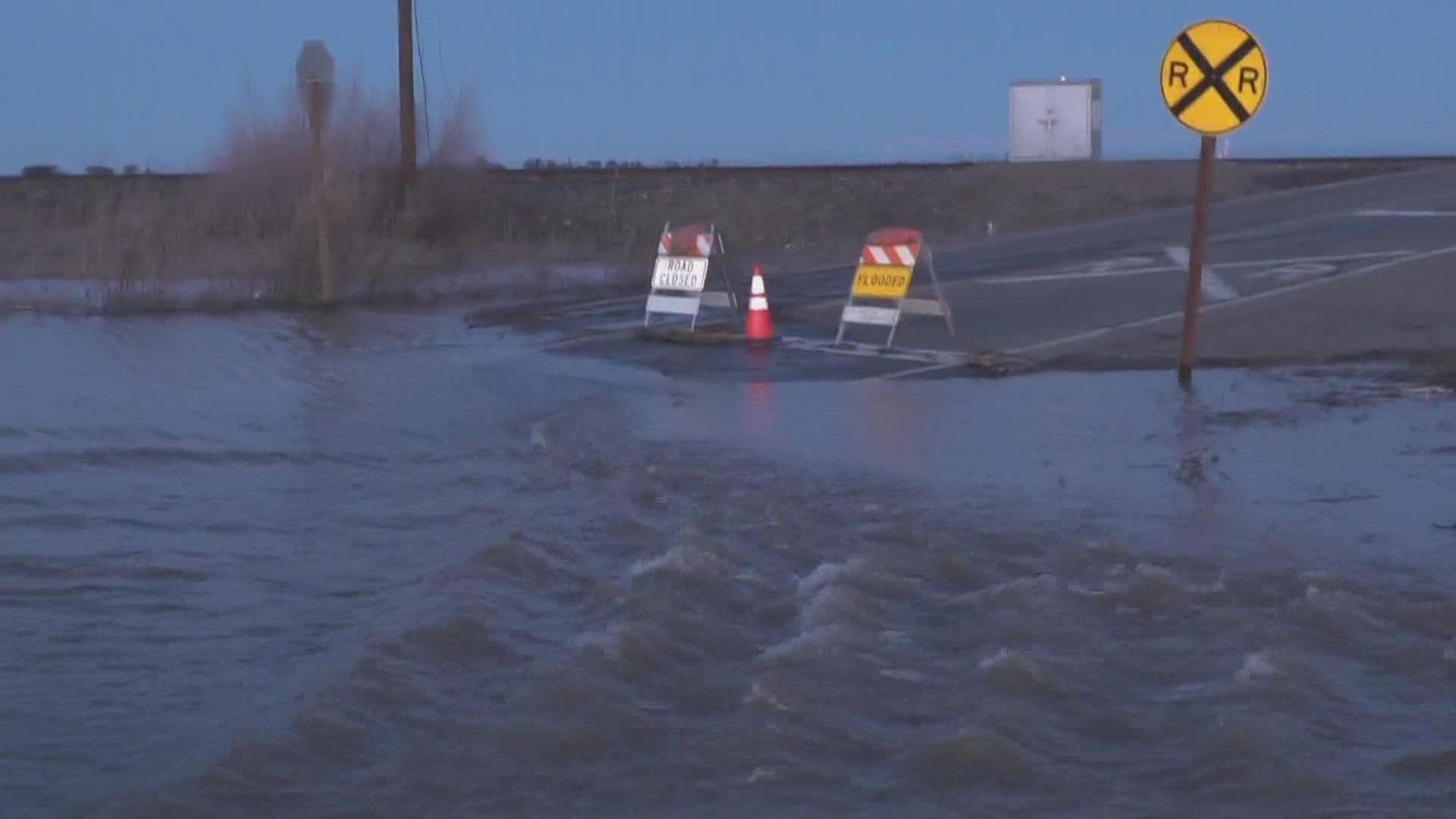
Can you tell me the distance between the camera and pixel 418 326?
65.6ft

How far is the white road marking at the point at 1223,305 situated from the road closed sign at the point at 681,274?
354 cm

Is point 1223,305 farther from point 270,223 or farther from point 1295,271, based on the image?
point 270,223

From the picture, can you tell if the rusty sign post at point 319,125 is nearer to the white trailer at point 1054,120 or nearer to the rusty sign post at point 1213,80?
the rusty sign post at point 1213,80

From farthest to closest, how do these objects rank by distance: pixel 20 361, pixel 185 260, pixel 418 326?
1. pixel 185 260
2. pixel 418 326
3. pixel 20 361

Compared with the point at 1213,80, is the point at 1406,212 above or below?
below

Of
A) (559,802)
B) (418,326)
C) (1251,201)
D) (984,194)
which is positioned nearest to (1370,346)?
(418,326)

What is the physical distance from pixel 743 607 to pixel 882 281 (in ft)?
30.2

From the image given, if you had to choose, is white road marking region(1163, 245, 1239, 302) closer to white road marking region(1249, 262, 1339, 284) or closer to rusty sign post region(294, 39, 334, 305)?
white road marking region(1249, 262, 1339, 284)

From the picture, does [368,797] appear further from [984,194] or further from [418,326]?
[984,194]

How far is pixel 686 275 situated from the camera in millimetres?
18359

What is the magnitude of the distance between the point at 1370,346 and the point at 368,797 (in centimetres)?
1124

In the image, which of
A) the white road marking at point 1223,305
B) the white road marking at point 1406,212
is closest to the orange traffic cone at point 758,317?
the white road marking at point 1223,305

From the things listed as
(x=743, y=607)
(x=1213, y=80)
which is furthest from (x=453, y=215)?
(x=743, y=607)

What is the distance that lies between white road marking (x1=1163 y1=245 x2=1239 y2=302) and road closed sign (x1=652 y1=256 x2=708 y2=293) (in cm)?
482
